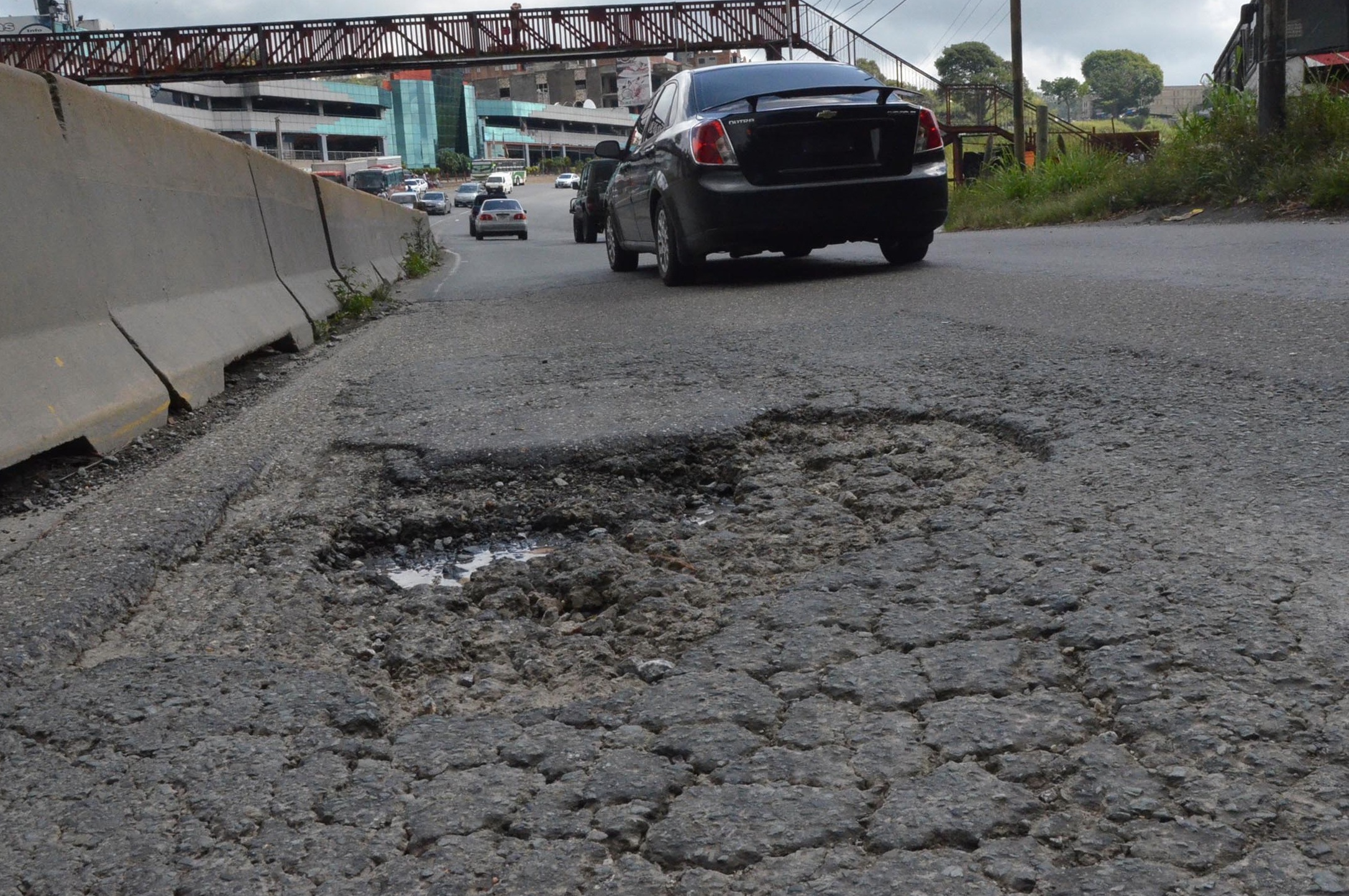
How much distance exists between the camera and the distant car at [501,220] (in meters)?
37.3

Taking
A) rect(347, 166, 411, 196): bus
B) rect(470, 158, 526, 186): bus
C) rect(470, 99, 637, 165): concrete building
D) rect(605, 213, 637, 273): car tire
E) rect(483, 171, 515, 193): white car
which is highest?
rect(470, 99, 637, 165): concrete building

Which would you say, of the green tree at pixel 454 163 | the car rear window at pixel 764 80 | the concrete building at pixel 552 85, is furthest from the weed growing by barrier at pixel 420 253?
the concrete building at pixel 552 85

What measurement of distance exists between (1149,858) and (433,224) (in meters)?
53.0

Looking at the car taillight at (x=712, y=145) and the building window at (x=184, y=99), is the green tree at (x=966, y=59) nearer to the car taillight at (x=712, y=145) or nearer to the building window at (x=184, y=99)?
the building window at (x=184, y=99)

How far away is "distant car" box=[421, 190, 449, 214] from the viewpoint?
66.8m

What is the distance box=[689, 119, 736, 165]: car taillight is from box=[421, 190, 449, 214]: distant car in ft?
197

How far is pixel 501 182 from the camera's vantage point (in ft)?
261

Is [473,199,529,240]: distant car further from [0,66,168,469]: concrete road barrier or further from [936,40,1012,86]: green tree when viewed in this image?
[936,40,1012,86]: green tree

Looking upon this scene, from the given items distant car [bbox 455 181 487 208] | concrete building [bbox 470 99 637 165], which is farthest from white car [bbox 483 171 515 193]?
concrete building [bbox 470 99 637 165]

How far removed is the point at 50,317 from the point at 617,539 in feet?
6.85

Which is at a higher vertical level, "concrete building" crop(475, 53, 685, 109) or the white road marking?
"concrete building" crop(475, 53, 685, 109)

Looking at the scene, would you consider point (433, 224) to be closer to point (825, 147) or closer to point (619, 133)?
point (825, 147)

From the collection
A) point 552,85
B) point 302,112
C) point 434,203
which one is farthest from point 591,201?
point 552,85

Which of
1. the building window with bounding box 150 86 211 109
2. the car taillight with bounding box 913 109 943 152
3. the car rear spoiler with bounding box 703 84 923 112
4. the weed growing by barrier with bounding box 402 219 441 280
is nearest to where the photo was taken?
the car rear spoiler with bounding box 703 84 923 112
